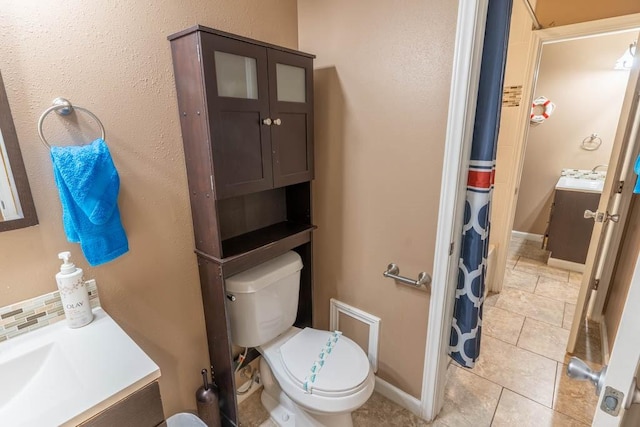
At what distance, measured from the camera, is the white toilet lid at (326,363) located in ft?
4.35

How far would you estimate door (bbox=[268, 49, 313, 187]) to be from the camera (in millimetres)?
1332

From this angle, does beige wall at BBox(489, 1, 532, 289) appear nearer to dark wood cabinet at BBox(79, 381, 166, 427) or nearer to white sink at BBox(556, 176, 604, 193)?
white sink at BBox(556, 176, 604, 193)

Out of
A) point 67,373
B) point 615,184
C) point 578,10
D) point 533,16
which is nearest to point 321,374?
point 67,373

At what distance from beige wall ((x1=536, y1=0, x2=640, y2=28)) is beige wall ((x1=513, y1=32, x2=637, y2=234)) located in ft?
4.64

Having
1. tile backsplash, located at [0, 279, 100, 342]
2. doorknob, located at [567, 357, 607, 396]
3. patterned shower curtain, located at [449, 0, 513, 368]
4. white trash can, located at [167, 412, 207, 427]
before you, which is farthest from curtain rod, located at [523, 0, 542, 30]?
white trash can, located at [167, 412, 207, 427]

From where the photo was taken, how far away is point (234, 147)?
4.02ft

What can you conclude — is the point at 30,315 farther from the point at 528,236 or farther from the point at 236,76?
the point at 528,236

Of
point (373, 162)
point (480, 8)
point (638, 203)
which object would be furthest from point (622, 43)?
point (373, 162)

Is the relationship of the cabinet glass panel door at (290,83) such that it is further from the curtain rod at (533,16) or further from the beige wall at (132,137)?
the curtain rod at (533,16)

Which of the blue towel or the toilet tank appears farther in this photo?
the toilet tank

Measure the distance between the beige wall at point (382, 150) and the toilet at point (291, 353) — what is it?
28 cm

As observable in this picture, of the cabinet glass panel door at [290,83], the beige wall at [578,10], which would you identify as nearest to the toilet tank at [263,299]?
the cabinet glass panel door at [290,83]

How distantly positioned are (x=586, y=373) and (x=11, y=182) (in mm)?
1519

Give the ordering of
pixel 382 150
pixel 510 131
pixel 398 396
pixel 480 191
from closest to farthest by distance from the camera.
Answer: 1. pixel 480 191
2. pixel 382 150
3. pixel 398 396
4. pixel 510 131
